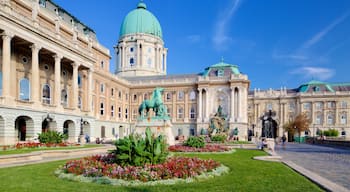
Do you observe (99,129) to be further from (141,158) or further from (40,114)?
(141,158)

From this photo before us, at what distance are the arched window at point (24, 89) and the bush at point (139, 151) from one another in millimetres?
27745

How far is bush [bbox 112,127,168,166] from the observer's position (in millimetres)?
11164

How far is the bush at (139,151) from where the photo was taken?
1116 cm

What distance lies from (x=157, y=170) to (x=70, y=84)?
127 ft

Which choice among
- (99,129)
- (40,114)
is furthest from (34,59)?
(99,129)

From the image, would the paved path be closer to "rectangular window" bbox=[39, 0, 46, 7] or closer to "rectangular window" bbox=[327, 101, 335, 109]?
"rectangular window" bbox=[39, 0, 46, 7]

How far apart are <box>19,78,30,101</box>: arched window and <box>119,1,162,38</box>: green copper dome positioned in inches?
2087

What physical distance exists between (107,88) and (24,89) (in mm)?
25993

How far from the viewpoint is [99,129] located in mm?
56344

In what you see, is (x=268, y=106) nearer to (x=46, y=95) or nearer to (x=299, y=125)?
(x=299, y=125)

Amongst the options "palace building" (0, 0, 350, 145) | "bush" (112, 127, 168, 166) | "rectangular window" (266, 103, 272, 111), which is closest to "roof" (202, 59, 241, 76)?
"palace building" (0, 0, 350, 145)

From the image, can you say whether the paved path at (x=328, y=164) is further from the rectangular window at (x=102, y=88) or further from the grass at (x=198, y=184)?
the rectangular window at (x=102, y=88)

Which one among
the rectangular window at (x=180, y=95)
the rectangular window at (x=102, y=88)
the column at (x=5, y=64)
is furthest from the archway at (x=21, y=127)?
the rectangular window at (x=180, y=95)

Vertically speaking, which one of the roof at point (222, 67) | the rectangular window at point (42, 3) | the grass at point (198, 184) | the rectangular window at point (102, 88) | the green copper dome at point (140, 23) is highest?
the green copper dome at point (140, 23)
